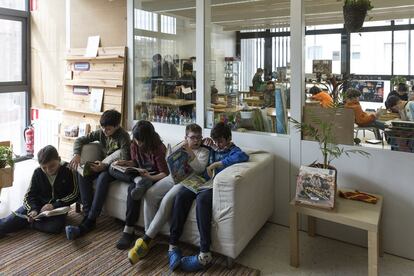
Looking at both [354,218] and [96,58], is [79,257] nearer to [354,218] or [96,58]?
[354,218]

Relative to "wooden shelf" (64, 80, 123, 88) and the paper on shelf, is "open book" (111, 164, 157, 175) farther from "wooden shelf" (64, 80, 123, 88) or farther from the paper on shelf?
the paper on shelf

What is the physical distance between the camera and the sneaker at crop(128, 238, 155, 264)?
95.2 inches

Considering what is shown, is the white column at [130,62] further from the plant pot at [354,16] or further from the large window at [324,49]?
the plant pot at [354,16]

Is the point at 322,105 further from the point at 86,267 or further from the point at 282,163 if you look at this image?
the point at 86,267

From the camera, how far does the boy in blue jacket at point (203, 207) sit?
2373 mm

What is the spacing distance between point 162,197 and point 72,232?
2.51ft

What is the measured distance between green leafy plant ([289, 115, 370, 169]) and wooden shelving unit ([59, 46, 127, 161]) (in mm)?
2026

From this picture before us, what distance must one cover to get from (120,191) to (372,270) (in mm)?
1894

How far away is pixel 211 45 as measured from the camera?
3473 mm

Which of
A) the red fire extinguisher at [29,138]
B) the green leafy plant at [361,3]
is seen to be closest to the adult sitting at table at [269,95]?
the green leafy plant at [361,3]

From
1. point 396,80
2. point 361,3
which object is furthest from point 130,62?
point 396,80

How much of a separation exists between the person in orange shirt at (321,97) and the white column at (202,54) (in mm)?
1025

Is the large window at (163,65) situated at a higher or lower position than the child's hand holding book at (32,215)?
higher

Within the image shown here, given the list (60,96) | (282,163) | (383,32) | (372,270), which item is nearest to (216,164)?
(282,163)
